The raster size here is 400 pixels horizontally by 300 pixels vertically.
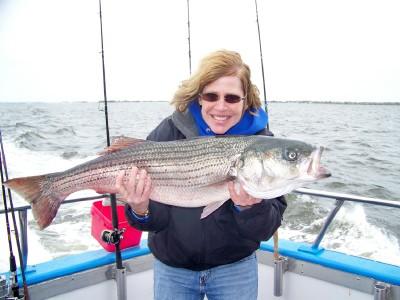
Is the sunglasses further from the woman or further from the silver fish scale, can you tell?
the silver fish scale

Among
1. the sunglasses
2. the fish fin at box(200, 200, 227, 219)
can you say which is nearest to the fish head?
the fish fin at box(200, 200, 227, 219)

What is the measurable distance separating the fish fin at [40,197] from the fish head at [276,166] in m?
1.58

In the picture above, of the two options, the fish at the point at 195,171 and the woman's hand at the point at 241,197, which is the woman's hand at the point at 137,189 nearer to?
the fish at the point at 195,171

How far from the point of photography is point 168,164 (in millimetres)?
3104

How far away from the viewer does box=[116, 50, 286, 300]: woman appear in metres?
2.93

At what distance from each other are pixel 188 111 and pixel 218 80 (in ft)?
1.29

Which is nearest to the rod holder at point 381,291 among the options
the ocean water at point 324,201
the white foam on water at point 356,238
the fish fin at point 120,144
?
the ocean water at point 324,201

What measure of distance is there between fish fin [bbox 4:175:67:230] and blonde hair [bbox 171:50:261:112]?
1304mm

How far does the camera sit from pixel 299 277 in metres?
4.51

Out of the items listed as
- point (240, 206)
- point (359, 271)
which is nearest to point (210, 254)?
point (240, 206)

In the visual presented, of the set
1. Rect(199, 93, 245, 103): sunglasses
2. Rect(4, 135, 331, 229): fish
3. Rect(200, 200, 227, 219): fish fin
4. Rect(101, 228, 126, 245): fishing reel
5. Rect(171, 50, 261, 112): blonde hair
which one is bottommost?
Rect(101, 228, 126, 245): fishing reel

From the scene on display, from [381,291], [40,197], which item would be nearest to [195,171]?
[40,197]

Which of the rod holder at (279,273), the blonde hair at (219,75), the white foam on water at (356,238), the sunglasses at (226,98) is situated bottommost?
the white foam on water at (356,238)

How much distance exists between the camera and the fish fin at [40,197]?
10.5ft
